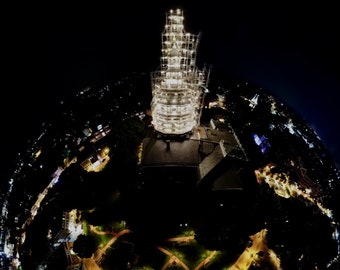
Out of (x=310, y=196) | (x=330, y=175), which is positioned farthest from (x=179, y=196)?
(x=330, y=175)

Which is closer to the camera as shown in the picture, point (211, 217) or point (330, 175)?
point (211, 217)

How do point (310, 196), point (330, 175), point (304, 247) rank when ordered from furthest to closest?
point (330, 175) < point (310, 196) < point (304, 247)

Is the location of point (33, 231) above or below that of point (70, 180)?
below

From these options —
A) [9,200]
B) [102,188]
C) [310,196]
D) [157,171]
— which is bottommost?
[9,200]

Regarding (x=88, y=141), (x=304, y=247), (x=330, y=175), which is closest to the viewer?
(x=304, y=247)

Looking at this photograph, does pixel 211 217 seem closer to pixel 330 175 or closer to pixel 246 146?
pixel 246 146

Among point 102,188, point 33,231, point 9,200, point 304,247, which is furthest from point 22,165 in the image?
point 304,247
